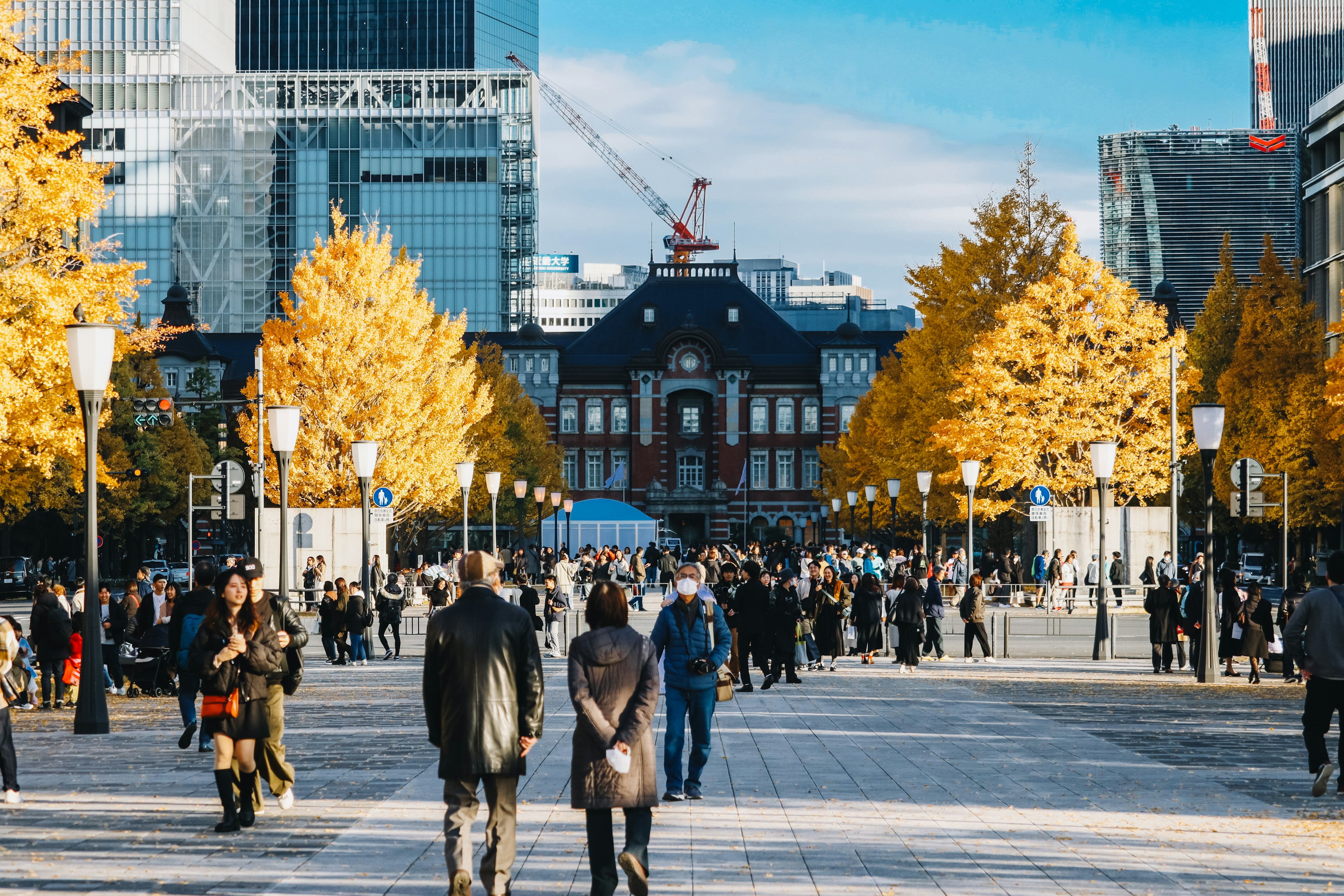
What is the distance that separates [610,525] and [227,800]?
186 feet

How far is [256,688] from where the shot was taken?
31.4 ft

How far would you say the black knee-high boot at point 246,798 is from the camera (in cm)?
941

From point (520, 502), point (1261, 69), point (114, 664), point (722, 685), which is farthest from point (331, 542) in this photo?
point (1261, 69)

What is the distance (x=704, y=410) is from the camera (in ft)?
308

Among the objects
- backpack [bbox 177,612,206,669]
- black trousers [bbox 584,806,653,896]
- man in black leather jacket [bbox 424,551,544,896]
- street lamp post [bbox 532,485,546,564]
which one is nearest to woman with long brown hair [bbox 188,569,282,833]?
man in black leather jacket [bbox 424,551,544,896]

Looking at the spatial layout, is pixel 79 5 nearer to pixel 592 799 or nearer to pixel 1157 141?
pixel 1157 141

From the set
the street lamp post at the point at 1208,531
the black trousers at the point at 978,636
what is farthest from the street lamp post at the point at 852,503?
the street lamp post at the point at 1208,531

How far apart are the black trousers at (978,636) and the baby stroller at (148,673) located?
483 inches

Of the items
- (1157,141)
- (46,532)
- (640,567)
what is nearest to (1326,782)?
(640,567)

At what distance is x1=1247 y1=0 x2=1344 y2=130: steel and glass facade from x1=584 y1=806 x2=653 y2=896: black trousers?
598 feet

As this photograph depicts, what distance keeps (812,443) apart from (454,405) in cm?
5360

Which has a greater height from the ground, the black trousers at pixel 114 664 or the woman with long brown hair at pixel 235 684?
the woman with long brown hair at pixel 235 684

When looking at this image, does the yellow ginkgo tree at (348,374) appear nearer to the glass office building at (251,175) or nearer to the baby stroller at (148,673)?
the baby stroller at (148,673)

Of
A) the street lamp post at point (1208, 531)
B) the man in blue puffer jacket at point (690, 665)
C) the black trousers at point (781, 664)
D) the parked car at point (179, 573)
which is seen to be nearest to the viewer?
the man in blue puffer jacket at point (690, 665)
